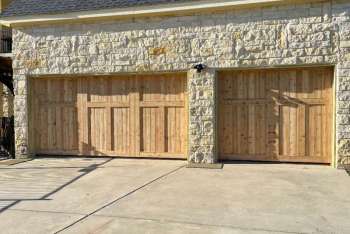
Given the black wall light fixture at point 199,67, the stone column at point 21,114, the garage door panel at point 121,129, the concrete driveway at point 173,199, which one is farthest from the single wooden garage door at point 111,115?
the concrete driveway at point 173,199

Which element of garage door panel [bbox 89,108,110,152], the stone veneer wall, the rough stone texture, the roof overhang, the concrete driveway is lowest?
the concrete driveway

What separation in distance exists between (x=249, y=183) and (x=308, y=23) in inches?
146

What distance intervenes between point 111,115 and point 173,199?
4.07 meters

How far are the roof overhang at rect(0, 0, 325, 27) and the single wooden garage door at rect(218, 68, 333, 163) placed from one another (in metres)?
1.50

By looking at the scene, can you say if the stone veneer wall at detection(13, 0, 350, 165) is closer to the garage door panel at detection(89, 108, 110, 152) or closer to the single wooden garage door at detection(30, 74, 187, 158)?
the single wooden garage door at detection(30, 74, 187, 158)

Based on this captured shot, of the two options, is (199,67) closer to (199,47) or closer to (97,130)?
(199,47)

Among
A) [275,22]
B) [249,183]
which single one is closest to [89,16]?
[275,22]

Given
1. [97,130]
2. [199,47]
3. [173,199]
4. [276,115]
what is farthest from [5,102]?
[173,199]

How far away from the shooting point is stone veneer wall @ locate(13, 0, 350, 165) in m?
7.11

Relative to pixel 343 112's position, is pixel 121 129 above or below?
below

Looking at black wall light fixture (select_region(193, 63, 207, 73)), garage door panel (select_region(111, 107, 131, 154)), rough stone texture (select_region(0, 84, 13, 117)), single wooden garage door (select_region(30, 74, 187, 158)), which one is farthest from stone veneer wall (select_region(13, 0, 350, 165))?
rough stone texture (select_region(0, 84, 13, 117))

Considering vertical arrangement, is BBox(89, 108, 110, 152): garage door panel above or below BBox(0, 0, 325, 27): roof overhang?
below

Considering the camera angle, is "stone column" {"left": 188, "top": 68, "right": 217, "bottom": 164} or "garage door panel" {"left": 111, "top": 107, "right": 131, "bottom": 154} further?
"garage door panel" {"left": 111, "top": 107, "right": 131, "bottom": 154}

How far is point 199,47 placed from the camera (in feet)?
25.5
